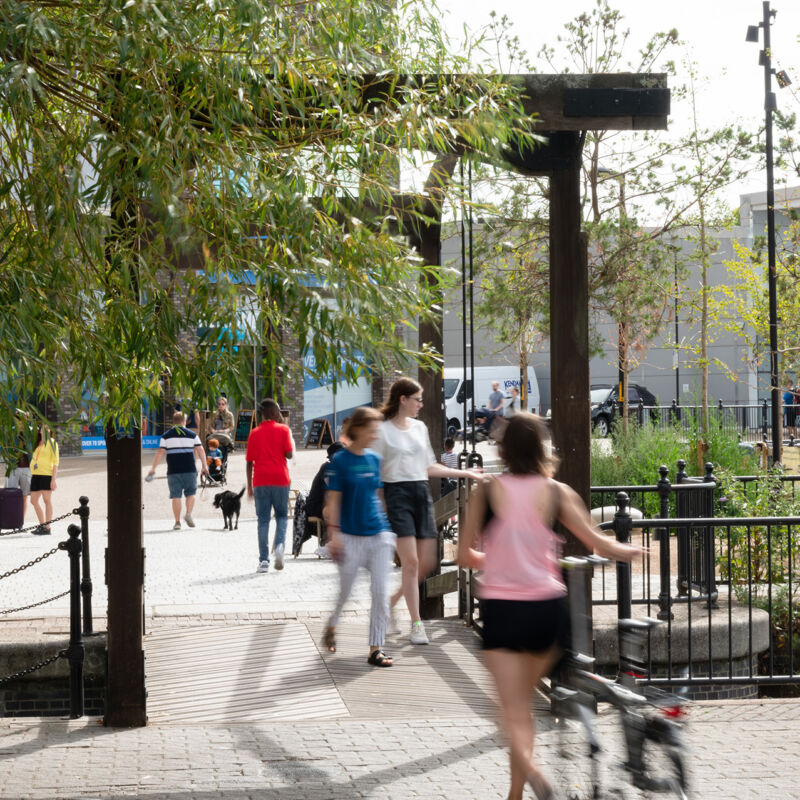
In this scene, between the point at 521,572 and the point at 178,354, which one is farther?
the point at 178,354

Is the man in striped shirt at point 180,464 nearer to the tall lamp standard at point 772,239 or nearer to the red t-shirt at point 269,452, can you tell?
the red t-shirt at point 269,452

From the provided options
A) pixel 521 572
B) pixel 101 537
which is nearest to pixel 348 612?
pixel 521 572

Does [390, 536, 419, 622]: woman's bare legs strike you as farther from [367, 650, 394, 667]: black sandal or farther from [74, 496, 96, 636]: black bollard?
[74, 496, 96, 636]: black bollard

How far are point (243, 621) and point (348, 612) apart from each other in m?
0.91

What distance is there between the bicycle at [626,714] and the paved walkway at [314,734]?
311 millimetres

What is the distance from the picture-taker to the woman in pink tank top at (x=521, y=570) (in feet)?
14.4

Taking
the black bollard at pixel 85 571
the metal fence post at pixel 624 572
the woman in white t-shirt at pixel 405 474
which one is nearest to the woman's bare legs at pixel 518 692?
the metal fence post at pixel 624 572

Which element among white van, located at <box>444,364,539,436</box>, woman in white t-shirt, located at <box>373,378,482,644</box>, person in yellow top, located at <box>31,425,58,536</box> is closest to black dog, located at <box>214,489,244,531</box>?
person in yellow top, located at <box>31,425,58,536</box>

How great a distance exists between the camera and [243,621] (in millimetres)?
9180

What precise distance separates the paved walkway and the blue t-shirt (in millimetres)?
972

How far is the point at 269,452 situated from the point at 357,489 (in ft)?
16.3

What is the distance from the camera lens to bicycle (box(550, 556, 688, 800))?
416 centimetres

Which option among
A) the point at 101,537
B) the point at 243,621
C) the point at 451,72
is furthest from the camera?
the point at 101,537

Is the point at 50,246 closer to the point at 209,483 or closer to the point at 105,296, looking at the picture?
the point at 105,296
